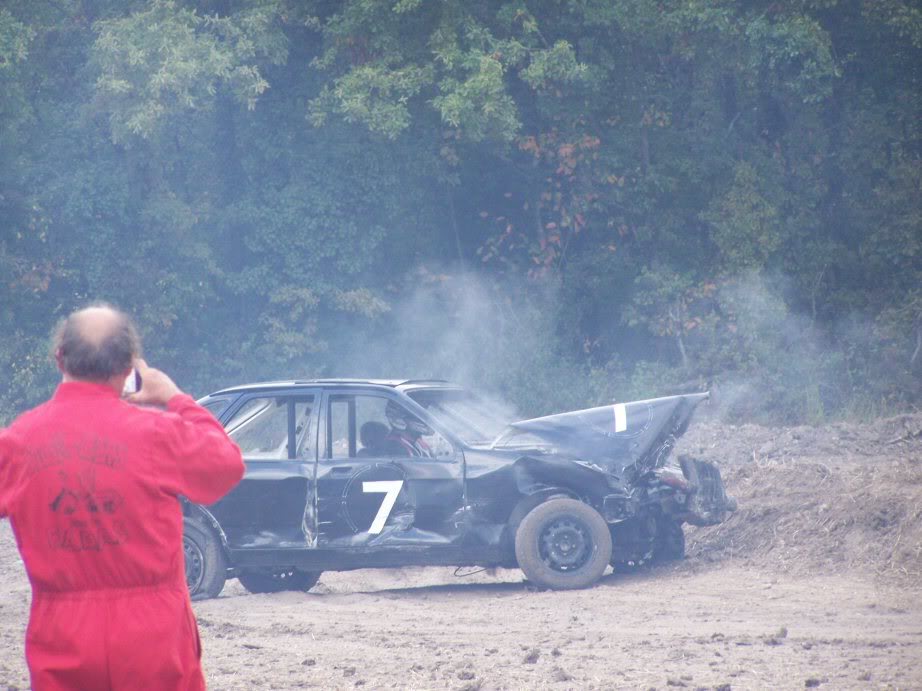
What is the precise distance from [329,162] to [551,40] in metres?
4.91

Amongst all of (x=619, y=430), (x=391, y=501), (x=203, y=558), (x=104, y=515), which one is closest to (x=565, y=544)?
(x=619, y=430)

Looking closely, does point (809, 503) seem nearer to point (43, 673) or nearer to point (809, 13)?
point (43, 673)

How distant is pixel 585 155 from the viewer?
75.3 ft

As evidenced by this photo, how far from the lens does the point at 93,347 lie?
3504mm

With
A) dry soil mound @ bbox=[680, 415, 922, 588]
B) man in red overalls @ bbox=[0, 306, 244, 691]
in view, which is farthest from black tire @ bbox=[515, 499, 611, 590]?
man in red overalls @ bbox=[0, 306, 244, 691]

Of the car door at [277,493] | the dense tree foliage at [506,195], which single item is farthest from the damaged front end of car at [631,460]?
the dense tree foliage at [506,195]

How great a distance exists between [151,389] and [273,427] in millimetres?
6555

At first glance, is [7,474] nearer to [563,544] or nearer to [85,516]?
[85,516]

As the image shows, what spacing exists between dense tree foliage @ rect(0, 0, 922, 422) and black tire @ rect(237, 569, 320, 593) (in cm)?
1118

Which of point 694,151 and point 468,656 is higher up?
Result: point 694,151

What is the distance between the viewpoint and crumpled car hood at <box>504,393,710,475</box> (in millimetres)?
9773

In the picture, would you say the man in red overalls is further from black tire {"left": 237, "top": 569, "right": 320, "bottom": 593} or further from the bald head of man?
black tire {"left": 237, "top": 569, "right": 320, "bottom": 593}

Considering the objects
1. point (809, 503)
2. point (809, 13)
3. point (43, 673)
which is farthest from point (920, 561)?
point (809, 13)

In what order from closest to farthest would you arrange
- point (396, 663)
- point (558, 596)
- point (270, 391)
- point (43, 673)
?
point (43, 673)
point (396, 663)
point (558, 596)
point (270, 391)
